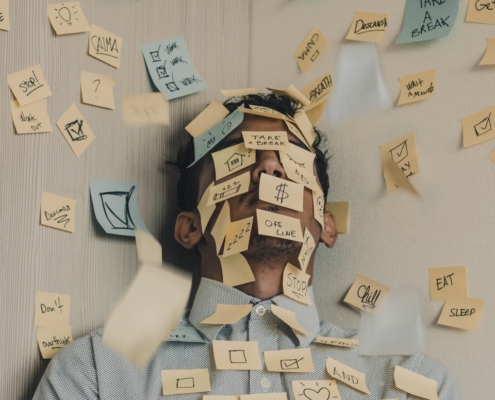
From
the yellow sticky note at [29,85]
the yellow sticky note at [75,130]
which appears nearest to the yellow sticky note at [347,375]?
the yellow sticky note at [75,130]

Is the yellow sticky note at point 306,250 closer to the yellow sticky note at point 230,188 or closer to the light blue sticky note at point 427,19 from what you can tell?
the yellow sticky note at point 230,188

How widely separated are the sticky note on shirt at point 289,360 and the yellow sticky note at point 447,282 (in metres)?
0.30

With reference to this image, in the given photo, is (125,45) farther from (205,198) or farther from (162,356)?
(162,356)

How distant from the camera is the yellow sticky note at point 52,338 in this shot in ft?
4.56

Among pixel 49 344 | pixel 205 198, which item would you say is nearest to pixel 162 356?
pixel 49 344

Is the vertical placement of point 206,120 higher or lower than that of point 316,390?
higher

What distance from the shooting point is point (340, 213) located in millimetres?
1668

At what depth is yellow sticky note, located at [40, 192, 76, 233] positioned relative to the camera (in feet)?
4.64

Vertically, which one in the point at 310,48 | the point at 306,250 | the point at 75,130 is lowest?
the point at 306,250

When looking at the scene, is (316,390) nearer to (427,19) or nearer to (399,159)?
(399,159)

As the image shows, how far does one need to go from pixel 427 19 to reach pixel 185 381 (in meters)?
0.93

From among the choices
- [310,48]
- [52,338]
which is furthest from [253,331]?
[310,48]

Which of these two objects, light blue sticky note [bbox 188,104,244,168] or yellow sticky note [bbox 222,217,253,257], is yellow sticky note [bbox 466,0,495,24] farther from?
yellow sticky note [bbox 222,217,253,257]

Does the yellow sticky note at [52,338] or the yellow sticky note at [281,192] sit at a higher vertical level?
the yellow sticky note at [281,192]
